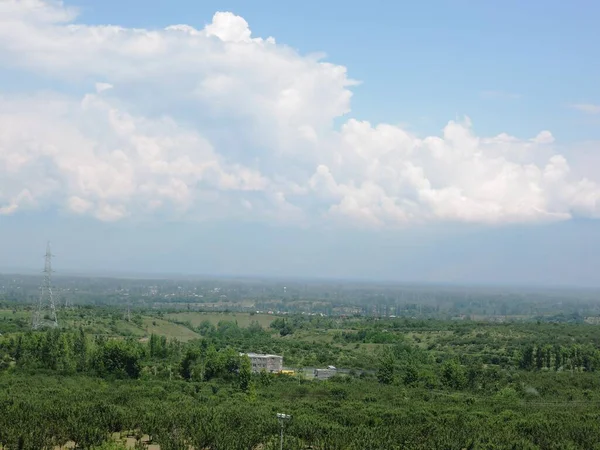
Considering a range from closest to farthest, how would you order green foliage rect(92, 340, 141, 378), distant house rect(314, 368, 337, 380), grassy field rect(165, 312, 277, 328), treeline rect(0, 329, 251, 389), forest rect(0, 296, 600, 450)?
forest rect(0, 296, 600, 450)
treeline rect(0, 329, 251, 389)
green foliage rect(92, 340, 141, 378)
distant house rect(314, 368, 337, 380)
grassy field rect(165, 312, 277, 328)

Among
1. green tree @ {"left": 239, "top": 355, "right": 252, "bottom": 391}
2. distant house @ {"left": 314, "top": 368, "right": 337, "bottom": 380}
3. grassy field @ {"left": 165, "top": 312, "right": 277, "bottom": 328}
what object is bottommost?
grassy field @ {"left": 165, "top": 312, "right": 277, "bottom": 328}

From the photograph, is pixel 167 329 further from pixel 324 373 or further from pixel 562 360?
pixel 562 360

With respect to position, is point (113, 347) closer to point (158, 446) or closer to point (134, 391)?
point (134, 391)

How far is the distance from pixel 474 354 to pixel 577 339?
55.2ft

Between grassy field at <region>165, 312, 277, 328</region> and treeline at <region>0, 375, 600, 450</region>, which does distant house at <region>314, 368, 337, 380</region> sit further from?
grassy field at <region>165, 312, 277, 328</region>

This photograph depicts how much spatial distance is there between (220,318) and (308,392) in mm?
91039

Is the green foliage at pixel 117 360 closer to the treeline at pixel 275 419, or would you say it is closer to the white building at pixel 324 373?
the treeline at pixel 275 419

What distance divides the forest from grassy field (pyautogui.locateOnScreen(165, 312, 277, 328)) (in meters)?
31.3

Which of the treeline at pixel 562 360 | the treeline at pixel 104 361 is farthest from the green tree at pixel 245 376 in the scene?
the treeline at pixel 562 360

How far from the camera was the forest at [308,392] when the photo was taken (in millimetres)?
33438

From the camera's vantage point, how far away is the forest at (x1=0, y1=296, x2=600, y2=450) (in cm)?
3344

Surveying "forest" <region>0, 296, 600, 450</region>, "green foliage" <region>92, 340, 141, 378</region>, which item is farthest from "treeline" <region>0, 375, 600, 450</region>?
"green foliage" <region>92, 340, 141, 378</region>

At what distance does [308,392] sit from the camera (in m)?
51.9

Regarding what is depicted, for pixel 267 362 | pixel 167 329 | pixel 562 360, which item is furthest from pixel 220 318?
pixel 562 360
